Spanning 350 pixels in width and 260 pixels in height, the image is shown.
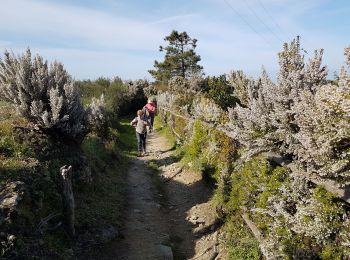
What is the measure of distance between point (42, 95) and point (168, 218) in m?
3.99

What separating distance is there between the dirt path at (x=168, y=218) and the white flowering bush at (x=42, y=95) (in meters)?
2.45

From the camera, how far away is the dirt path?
22.5ft

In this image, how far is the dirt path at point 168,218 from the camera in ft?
22.5

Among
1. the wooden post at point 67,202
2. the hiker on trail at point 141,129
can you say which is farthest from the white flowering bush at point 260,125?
the hiker on trail at point 141,129

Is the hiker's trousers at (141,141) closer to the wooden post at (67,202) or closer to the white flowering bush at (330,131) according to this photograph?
the wooden post at (67,202)

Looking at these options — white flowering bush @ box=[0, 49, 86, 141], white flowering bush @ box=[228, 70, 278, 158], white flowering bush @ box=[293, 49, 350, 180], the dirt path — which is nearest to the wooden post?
the dirt path

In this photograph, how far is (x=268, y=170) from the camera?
595 centimetres

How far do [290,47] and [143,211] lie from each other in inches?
197

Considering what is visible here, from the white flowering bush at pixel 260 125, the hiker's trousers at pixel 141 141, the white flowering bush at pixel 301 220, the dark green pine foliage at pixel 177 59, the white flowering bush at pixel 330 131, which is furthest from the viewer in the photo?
the dark green pine foliage at pixel 177 59

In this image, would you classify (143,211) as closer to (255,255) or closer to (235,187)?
(235,187)

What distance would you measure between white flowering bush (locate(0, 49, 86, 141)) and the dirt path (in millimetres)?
2447

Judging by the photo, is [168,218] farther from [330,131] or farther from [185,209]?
[330,131]

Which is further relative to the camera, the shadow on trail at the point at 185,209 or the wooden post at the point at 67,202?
the shadow on trail at the point at 185,209

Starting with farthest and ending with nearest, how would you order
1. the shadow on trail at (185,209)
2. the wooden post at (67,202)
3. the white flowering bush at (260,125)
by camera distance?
the shadow on trail at (185,209), the wooden post at (67,202), the white flowering bush at (260,125)
